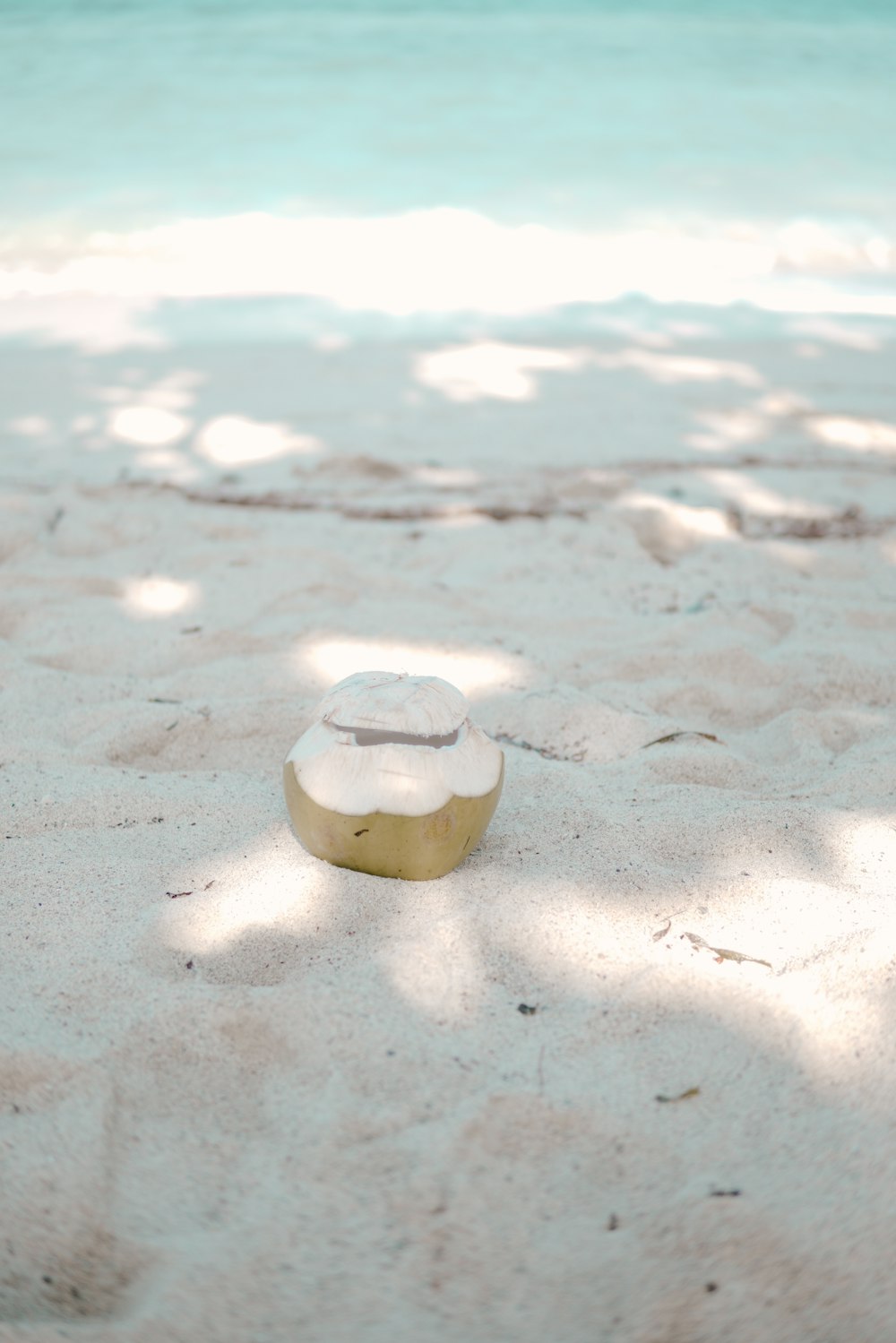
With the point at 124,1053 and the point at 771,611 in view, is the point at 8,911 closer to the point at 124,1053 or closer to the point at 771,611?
the point at 124,1053

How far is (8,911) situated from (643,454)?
2590mm

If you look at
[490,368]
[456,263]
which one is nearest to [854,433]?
[490,368]

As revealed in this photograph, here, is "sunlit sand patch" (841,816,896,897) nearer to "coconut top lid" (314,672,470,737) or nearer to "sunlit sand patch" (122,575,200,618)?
"coconut top lid" (314,672,470,737)

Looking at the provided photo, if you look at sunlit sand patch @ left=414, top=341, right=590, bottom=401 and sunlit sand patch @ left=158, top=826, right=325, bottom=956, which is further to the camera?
sunlit sand patch @ left=414, top=341, right=590, bottom=401

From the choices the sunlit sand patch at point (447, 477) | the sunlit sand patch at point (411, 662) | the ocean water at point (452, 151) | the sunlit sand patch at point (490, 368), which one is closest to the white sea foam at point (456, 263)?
the ocean water at point (452, 151)

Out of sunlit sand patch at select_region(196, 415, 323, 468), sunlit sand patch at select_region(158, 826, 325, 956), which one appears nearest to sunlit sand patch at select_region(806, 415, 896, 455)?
sunlit sand patch at select_region(196, 415, 323, 468)

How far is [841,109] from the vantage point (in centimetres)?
1175

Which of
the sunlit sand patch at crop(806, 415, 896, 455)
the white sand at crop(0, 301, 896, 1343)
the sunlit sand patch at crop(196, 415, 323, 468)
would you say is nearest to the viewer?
the white sand at crop(0, 301, 896, 1343)

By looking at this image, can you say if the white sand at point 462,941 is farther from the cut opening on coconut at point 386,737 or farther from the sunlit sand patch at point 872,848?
the cut opening on coconut at point 386,737

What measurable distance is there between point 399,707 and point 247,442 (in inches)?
91.9

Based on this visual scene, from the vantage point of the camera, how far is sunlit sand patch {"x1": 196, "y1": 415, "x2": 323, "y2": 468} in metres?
3.44

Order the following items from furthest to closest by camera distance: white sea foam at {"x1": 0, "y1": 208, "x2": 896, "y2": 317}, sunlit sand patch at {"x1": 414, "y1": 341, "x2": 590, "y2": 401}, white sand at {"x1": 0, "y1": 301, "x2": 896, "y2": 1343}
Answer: white sea foam at {"x1": 0, "y1": 208, "x2": 896, "y2": 317}
sunlit sand patch at {"x1": 414, "y1": 341, "x2": 590, "y2": 401}
white sand at {"x1": 0, "y1": 301, "x2": 896, "y2": 1343}

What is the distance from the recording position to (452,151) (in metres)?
10.2

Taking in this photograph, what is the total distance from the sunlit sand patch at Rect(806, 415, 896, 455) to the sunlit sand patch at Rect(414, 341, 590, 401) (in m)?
1.00
